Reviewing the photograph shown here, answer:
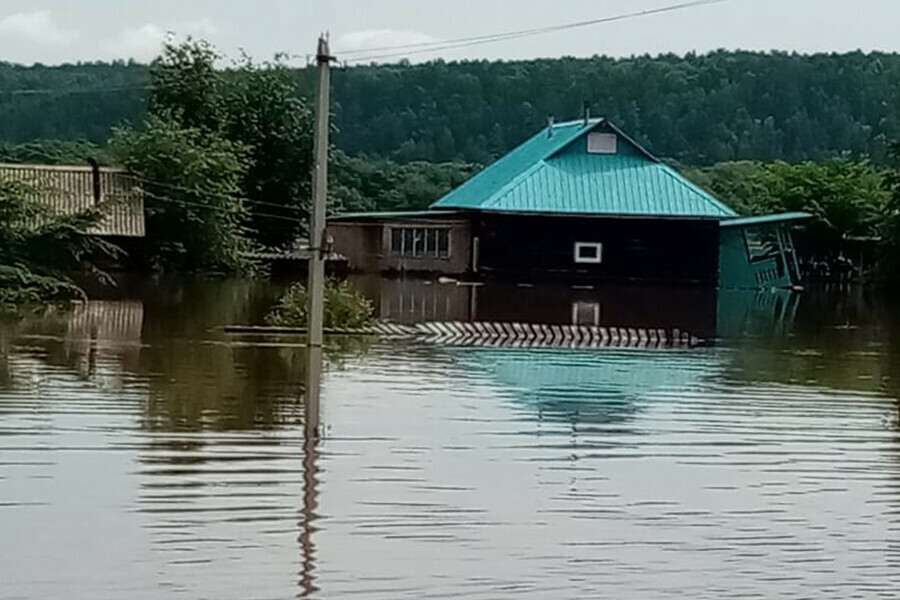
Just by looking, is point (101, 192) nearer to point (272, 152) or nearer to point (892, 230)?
point (272, 152)

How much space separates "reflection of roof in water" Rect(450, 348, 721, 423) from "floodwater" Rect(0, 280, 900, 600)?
55 mm

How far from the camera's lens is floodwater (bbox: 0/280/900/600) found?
7004 millimetres

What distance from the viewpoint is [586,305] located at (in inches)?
1021

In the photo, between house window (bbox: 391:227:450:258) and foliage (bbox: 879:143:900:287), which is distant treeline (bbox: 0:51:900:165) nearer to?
foliage (bbox: 879:143:900:287)

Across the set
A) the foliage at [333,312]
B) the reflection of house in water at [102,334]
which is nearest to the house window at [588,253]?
the reflection of house in water at [102,334]

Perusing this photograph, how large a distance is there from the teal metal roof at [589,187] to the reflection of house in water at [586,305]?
2054mm

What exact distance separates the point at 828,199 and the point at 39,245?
20275 millimetres

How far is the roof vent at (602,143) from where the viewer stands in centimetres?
3566

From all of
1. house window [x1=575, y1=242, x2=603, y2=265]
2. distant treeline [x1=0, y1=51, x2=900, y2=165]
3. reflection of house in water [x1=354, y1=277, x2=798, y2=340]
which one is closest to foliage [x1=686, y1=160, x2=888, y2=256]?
reflection of house in water [x1=354, y1=277, x2=798, y2=340]

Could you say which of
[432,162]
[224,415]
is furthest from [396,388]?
[432,162]

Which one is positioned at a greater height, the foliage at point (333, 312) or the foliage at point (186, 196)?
the foliage at point (186, 196)

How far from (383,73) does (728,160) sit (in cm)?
1491

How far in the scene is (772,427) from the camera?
1178 centimetres

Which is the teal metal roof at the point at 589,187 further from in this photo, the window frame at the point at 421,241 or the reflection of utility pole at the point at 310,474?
the reflection of utility pole at the point at 310,474
